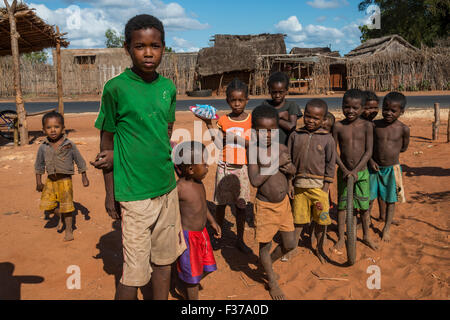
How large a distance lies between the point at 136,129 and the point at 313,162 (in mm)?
1835

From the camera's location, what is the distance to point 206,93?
25.4 metres

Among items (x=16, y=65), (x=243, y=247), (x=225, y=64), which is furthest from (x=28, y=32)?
(x=225, y=64)

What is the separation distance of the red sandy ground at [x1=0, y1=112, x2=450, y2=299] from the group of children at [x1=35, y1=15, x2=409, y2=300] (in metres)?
0.22

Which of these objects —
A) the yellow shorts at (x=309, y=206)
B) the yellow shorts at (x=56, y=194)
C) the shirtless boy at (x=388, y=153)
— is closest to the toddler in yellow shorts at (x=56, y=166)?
the yellow shorts at (x=56, y=194)

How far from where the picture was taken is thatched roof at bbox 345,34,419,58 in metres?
27.1

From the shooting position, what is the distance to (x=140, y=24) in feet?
6.70

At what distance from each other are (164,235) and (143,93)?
3.16ft

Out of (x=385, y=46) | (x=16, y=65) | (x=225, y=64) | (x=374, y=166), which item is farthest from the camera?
(x=385, y=46)

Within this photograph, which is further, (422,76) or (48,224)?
(422,76)

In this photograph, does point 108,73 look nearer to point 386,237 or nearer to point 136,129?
point 386,237

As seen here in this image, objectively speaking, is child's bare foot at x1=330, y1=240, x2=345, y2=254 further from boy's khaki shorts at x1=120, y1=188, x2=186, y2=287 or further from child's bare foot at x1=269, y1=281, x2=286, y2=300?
boy's khaki shorts at x1=120, y1=188, x2=186, y2=287

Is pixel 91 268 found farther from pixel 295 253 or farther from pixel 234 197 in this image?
pixel 295 253

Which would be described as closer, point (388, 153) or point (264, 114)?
point (264, 114)
